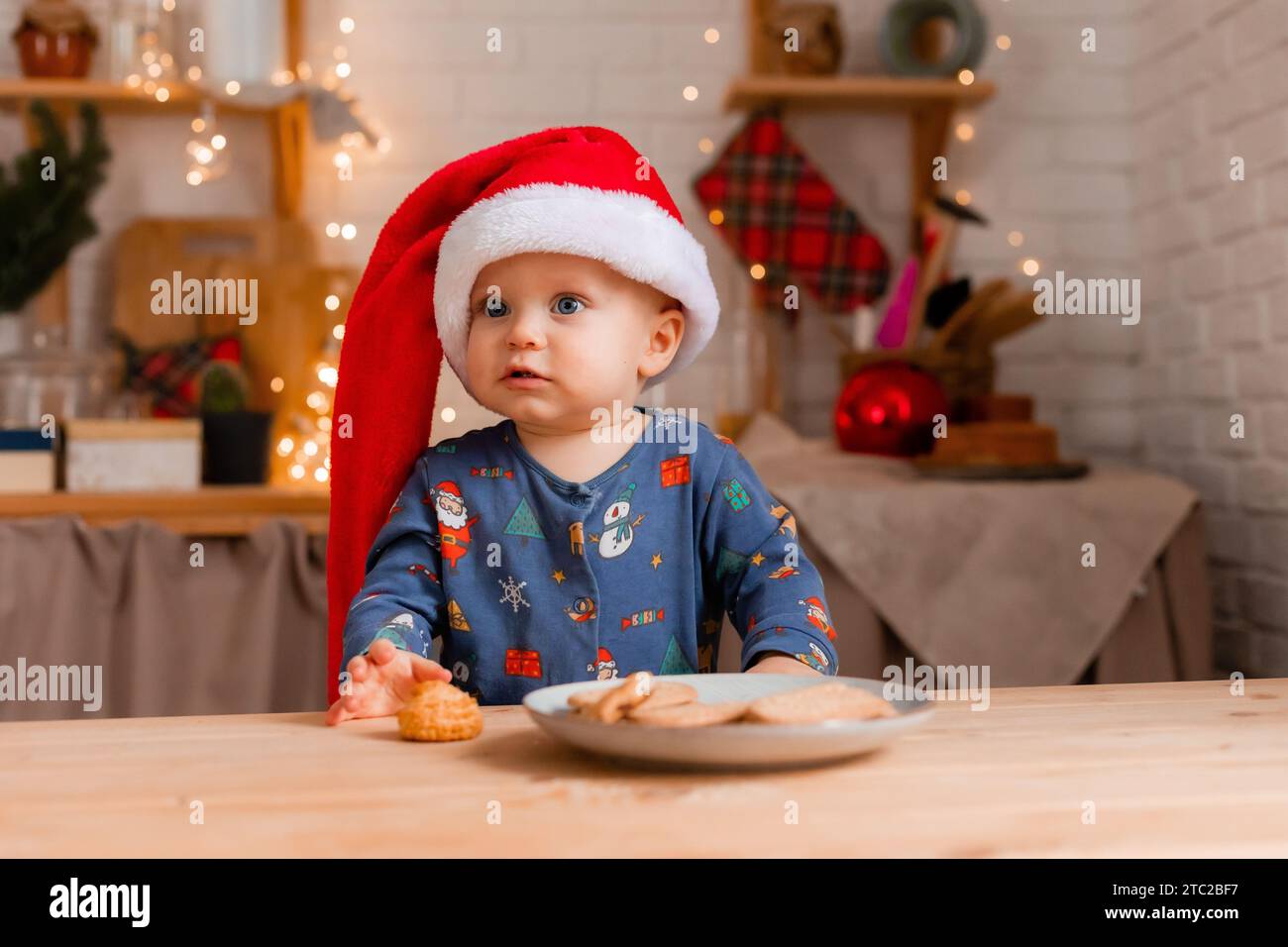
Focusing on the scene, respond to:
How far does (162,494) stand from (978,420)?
1162 mm

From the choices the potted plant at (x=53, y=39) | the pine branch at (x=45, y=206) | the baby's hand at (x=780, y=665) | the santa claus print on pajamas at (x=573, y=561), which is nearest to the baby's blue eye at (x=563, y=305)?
the santa claus print on pajamas at (x=573, y=561)

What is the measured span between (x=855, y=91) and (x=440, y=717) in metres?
1.68

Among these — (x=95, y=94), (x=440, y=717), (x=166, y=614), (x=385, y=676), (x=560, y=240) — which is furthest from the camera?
(x=95, y=94)

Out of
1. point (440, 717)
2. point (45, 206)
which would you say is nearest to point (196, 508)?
point (45, 206)

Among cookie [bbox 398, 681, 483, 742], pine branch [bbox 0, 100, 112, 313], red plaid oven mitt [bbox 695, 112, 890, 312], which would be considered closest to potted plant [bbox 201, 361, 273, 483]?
pine branch [bbox 0, 100, 112, 313]

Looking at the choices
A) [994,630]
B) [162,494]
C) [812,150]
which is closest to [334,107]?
[162,494]

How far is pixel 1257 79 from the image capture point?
178cm

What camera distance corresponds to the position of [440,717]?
658 millimetres

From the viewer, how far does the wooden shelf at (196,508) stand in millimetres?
1727

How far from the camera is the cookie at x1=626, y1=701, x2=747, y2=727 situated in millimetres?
569

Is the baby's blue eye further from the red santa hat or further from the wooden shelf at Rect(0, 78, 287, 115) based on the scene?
the wooden shelf at Rect(0, 78, 287, 115)

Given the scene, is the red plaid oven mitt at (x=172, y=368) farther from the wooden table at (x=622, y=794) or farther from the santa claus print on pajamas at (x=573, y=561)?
the wooden table at (x=622, y=794)

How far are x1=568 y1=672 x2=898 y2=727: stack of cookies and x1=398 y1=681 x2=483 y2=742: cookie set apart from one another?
0.22 feet

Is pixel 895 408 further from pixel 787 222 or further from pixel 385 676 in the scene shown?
pixel 385 676
